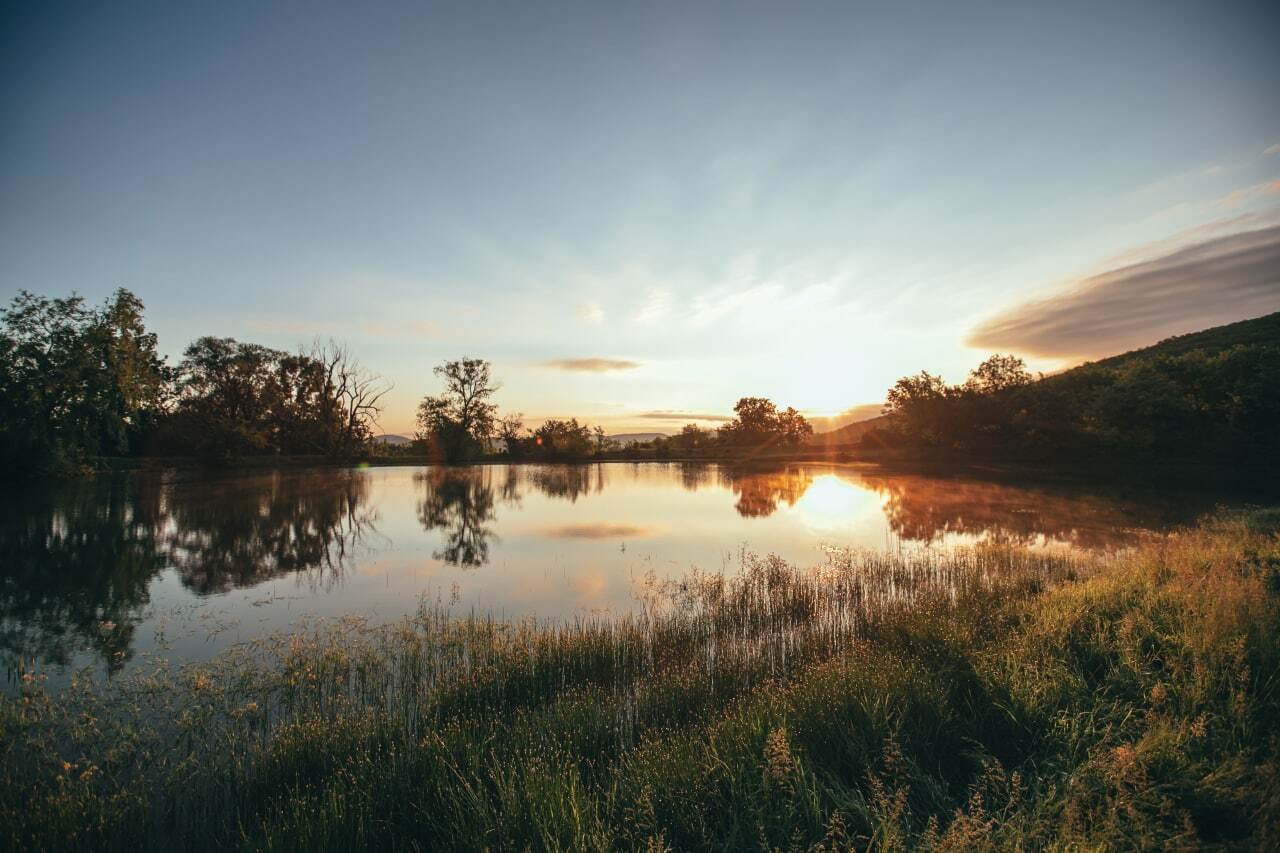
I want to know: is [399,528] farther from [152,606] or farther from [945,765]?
[945,765]

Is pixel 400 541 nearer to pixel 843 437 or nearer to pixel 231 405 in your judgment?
pixel 231 405

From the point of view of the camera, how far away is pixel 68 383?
3378 centimetres

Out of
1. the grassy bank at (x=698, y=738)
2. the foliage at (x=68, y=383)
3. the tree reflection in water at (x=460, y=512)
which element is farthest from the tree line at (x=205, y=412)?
the grassy bank at (x=698, y=738)

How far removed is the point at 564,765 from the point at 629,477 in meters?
39.8

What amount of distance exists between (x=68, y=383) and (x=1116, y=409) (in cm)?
7063

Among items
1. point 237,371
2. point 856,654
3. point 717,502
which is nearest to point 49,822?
point 856,654

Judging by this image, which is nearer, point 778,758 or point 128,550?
point 778,758

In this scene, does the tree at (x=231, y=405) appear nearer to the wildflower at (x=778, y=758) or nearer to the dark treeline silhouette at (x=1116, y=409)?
the wildflower at (x=778, y=758)

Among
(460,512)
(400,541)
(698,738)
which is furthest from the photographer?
(460,512)

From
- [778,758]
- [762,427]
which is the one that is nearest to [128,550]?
[778,758]

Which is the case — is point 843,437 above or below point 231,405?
below

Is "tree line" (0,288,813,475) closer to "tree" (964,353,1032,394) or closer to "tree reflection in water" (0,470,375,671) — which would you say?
"tree reflection in water" (0,470,375,671)

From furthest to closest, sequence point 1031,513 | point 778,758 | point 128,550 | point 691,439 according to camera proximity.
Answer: point 691,439, point 1031,513, point 128,550, point 778,758

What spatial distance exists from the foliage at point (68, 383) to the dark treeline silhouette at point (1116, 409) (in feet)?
220
